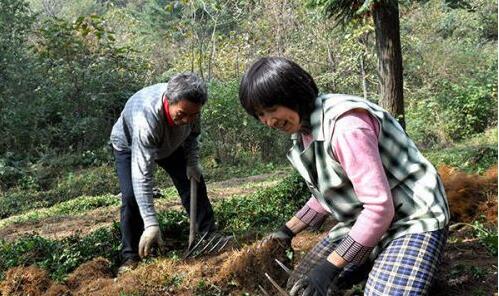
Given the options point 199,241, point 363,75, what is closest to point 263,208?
point 199,241

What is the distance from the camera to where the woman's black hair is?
2100 millimetres

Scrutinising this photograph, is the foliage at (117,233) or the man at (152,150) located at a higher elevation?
the man at (152,150)

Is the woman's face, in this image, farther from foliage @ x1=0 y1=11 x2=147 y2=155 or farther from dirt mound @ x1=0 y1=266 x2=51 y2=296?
foliage @ x1=0 y1=11 x2=147 y2=155

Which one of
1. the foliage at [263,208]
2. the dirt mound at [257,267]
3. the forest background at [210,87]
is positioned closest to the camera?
the dirt mound at [257,267]

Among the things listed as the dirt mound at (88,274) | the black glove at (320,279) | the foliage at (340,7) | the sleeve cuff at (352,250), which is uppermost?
the foliage at (340,7)

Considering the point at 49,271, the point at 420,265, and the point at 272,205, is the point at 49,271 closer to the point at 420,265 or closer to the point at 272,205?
the point at 272,205

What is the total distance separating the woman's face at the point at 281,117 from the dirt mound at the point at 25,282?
2.15m

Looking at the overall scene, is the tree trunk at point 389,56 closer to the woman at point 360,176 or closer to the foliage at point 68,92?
the woman at point 360,176

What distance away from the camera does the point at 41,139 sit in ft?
39.0

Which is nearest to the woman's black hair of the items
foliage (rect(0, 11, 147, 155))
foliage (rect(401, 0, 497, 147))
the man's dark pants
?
the man's dark pants

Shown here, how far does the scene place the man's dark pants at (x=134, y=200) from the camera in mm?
3906

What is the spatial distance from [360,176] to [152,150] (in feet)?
6.35

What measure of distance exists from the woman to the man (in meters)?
1.29

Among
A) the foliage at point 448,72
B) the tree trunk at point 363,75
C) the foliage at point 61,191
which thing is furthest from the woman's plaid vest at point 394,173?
the tree trunk at point 363,75
